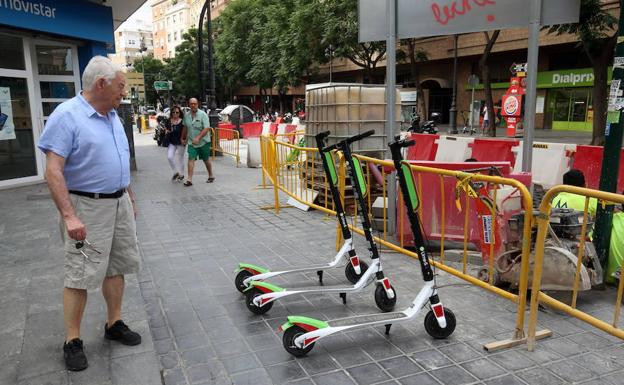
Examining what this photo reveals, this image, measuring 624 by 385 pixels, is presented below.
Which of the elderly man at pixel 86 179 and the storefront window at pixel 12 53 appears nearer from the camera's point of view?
the elderly man at pixel 86 179

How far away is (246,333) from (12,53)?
838 centimetres

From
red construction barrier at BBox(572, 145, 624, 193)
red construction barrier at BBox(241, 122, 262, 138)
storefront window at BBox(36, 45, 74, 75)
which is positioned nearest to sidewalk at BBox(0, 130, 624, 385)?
red construction barrier at BBox(572, 145, 624, 193)

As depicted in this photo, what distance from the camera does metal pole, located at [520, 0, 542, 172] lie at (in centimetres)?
470

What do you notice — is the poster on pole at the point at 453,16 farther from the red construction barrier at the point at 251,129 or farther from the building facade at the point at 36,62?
the red construction barrier at the point at 251,129

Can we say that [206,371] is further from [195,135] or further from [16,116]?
[16,116]

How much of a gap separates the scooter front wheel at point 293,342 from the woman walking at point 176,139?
7.52 m

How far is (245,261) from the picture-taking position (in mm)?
5266

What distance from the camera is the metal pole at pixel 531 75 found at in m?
4.70

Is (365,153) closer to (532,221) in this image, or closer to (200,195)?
(200,195)

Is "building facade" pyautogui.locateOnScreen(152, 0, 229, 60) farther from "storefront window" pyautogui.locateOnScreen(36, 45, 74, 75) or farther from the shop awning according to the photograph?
"storefront window" pyautogui.locateOnScreen(36, 45, 74, 75)

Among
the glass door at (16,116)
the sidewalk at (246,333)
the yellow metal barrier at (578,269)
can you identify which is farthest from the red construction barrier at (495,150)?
the glass door at (16,116)

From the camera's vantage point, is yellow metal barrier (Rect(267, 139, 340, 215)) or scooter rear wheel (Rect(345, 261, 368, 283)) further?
yellow metal barrier (Rect(267, 139, 340, 215))

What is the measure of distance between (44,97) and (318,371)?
9534 mm

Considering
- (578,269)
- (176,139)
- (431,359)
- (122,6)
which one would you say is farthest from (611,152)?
(122,6)
